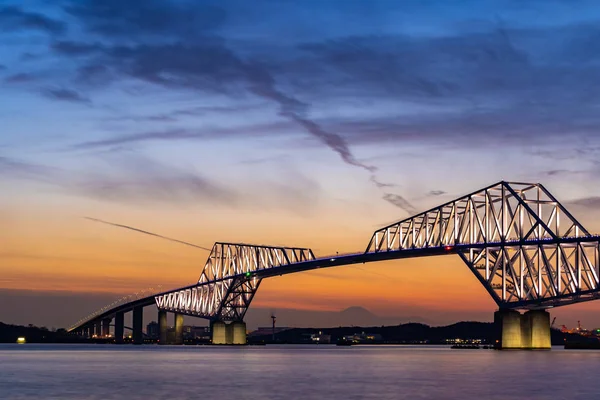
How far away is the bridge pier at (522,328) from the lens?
457 ft

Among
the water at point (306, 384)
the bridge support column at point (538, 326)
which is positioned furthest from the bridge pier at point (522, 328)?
the water at point (306, 384)

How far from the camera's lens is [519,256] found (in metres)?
142

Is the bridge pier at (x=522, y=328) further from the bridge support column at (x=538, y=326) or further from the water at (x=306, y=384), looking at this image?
the water at (x=306, y=384)

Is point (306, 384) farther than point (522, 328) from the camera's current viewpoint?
No

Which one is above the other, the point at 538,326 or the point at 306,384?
the point at 538,326

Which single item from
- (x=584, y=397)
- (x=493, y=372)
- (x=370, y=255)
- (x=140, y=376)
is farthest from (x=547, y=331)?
(x=584, y=397)

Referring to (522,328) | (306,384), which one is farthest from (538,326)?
(306,384)

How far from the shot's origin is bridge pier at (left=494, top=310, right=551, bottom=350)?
5487 inches

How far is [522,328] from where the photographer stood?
14100cm

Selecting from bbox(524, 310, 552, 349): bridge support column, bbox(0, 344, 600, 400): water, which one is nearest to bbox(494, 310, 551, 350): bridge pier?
bbox(524, 310, 552, 349): bridge support column

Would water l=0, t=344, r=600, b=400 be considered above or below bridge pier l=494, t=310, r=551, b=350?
below

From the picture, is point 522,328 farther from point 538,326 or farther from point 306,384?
point 306,384

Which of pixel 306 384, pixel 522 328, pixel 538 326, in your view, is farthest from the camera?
pixel 522 328

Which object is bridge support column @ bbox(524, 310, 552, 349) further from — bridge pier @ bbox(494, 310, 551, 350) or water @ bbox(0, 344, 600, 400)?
water @ bbox(0, 344, 600, 400)
